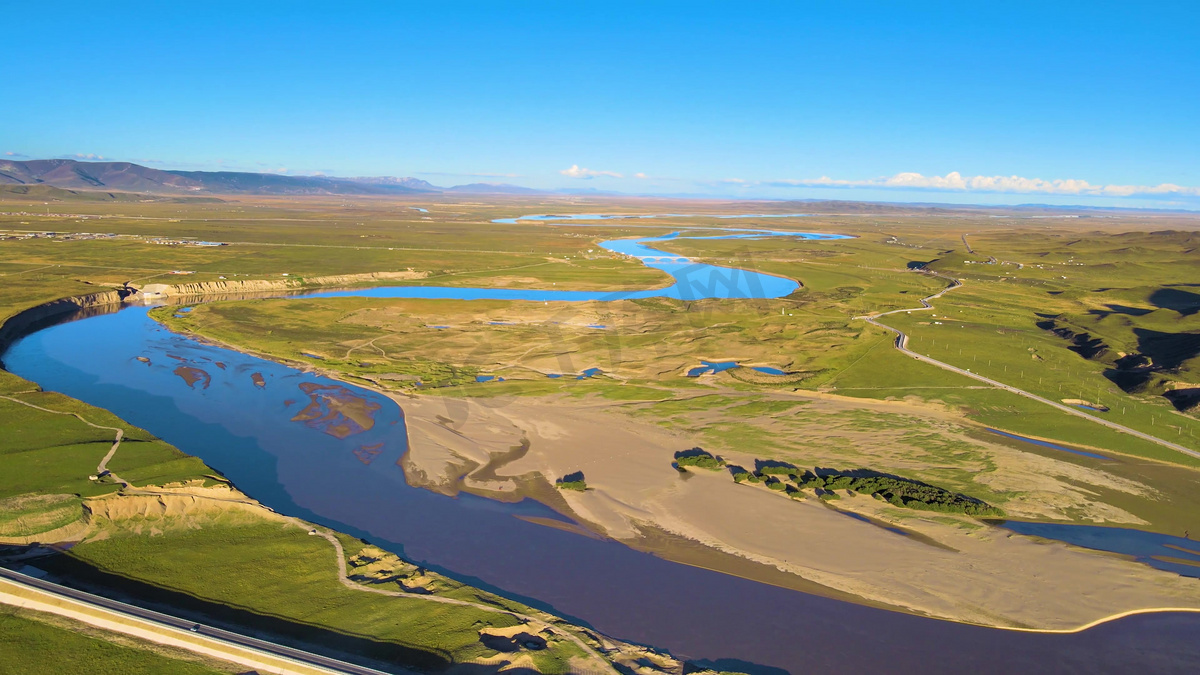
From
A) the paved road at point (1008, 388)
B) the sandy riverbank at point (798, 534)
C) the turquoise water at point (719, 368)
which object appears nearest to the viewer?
the sandy riverbank at point (798, 534)

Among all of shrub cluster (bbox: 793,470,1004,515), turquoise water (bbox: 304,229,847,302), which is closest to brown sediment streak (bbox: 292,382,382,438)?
shrub cluster (bbox: 793,470,1004,515)

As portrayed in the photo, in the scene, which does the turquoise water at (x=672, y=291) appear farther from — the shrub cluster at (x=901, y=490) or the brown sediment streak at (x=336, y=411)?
the shrub cluster at (x=901, y=490)

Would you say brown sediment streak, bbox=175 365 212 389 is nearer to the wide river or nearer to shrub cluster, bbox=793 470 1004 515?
the wide river

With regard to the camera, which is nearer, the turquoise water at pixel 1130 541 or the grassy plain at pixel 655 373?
the grassy plain at pixel 655 373

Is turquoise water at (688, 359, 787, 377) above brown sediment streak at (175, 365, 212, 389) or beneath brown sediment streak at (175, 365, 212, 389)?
above

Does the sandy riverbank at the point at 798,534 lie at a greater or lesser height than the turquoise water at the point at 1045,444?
lesser

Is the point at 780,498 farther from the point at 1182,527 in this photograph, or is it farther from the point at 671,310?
the point at 671,310

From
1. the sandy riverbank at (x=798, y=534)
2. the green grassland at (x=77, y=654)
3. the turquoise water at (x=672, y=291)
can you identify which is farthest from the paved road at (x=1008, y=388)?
the green grassland at (x=77, y=654)
